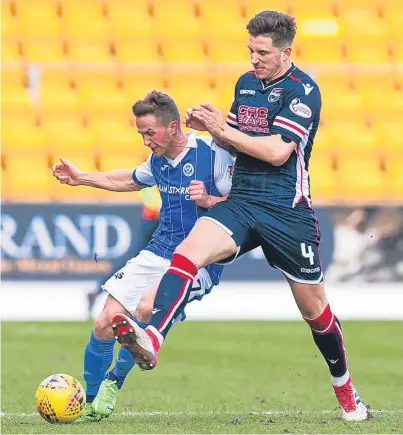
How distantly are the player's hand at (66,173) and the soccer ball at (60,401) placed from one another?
134 centimetres

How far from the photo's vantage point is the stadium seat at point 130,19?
1844cm

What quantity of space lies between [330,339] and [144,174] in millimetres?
1572

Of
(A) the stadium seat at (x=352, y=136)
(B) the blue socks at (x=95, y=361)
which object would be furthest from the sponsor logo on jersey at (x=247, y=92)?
(A) the stadium seat at (x=352, y=136)

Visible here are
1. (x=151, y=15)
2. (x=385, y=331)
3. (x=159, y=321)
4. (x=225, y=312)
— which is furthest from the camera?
(x=151, y=15)

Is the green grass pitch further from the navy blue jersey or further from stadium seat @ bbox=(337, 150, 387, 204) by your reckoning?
stadium seat @ bbox=(337, 150, 387, 204)

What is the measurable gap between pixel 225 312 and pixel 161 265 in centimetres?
719

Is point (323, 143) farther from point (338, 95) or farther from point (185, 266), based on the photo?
point (185, 266)

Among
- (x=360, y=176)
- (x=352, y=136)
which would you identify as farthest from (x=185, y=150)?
(x=352, y=136)

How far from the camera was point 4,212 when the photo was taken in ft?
46.5

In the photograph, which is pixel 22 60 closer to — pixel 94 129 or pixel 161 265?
pixel 94 129

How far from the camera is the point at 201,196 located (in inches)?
253

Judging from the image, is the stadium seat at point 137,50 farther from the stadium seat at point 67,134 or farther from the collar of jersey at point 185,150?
the collar of jersey at point 185,150

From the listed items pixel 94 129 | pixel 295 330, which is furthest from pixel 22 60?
pixel 295 330

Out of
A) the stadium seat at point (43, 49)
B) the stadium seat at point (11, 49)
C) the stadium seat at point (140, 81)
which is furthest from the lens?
the stadium seat at point (43, 49)
